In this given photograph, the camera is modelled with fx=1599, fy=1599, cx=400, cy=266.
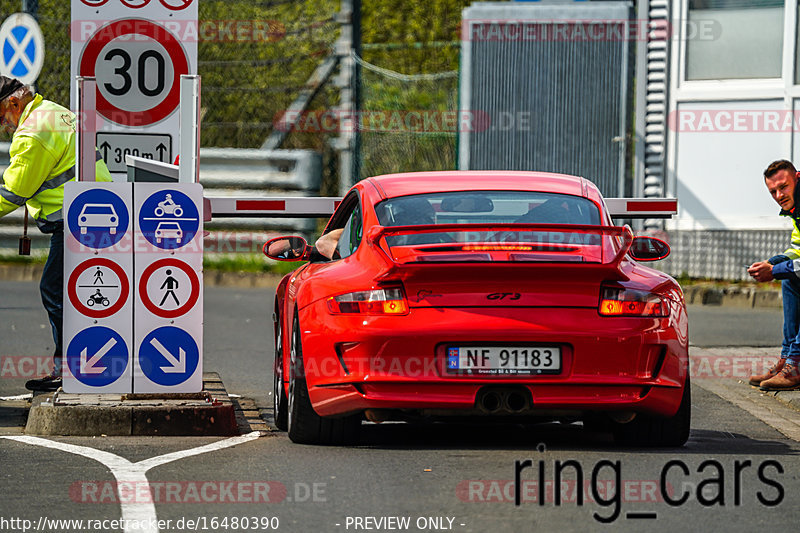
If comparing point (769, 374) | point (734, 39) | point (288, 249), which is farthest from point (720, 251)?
point (288, 249)

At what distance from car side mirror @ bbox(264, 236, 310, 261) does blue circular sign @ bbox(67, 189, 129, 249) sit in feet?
2.69

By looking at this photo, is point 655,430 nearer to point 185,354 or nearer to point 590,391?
point 590,391

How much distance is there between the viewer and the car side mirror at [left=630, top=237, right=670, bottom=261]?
834 centimetres

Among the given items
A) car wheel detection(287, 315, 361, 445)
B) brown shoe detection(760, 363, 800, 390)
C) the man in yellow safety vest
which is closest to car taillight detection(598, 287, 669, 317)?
car wheel detection(287, 315, 361, 445)

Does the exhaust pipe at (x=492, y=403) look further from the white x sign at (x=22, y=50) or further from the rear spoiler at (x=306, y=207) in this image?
the white x sign at (x=22, y=50)

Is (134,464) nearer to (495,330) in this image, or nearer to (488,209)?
(495,330)

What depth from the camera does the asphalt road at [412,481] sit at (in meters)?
5.93

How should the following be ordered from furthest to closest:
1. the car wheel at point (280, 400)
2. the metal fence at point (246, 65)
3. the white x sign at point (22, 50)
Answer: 1. the metal fence at point (246, 65)
2. the white x sign at point (22, 50)
3. the car wheel at point (280, 400)

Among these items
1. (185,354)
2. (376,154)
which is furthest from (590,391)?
(376,154)

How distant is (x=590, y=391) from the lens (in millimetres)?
7414

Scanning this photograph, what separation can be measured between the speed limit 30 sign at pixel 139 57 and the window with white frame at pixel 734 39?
11662 millimetres

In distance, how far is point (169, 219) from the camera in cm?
846

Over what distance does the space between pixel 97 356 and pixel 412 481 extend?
2448 mm

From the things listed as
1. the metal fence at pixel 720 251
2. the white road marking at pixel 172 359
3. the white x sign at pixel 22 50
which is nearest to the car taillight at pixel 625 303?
the white road marking at pixel 172 359
